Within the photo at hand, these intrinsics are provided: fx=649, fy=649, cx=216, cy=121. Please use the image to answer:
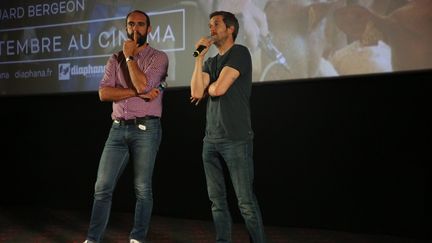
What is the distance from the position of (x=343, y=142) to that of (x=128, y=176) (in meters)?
1.97

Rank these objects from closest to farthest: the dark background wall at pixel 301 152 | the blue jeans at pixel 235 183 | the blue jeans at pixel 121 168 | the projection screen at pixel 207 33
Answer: the blue jeans at pixel 235 183 → the blue jeans at pixel 121 168 → the projection screen at pixel 207 33 → the dark background wall at pixel 301 152

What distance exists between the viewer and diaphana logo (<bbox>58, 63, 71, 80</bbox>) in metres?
5.26

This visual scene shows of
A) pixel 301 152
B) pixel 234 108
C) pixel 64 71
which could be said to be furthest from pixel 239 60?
pixel 64 71

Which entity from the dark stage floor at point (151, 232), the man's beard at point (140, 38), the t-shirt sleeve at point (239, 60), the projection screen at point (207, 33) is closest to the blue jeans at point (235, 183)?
the t-shirt sleeve at point (239, 60)

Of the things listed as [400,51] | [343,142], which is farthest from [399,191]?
[400,51]

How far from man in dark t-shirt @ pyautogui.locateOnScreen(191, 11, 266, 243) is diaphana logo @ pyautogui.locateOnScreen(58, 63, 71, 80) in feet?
7.77

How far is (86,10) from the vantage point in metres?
5.19

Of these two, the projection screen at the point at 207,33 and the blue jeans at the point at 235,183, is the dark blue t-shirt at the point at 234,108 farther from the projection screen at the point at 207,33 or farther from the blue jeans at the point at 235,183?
the projection screen at the point at 207,33

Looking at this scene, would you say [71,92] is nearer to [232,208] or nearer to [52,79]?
[52,79]

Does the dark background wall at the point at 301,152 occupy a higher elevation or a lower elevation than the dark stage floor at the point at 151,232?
higher

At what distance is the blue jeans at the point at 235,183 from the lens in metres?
3.00

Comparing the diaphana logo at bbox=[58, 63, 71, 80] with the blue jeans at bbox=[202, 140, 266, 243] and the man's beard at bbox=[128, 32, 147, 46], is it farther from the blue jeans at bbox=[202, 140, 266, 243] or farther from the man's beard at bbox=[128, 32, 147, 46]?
the blue jeans at bbox=[202, 140, 266, 243]

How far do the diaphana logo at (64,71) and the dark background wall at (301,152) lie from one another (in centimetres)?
31

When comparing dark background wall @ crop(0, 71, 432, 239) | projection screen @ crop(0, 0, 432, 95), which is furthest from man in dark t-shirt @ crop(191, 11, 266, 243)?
dark background wall @ crop(0, 71, 432, 239)
